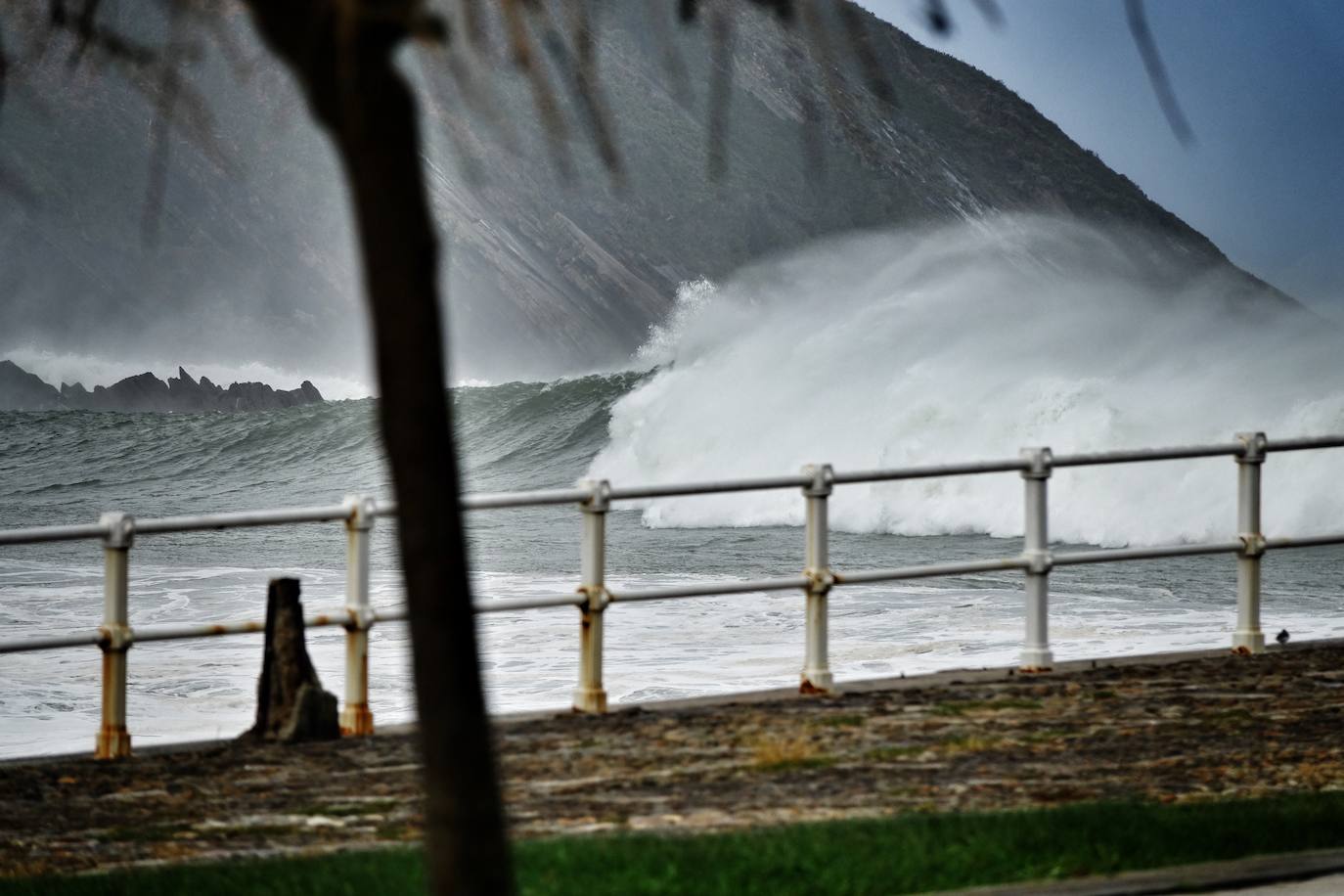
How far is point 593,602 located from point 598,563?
179mm

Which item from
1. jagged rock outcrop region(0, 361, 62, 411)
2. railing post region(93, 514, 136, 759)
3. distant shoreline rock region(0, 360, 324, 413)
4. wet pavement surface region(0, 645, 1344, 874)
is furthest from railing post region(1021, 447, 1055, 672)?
jagged rock outcrop region(0, 361, 62, 411)

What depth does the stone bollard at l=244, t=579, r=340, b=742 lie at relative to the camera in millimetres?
8773

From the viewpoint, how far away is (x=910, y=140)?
126625 mm

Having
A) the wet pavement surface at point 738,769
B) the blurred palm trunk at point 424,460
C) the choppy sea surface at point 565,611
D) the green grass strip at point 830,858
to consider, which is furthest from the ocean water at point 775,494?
the blurred palm trunk at point 424,460

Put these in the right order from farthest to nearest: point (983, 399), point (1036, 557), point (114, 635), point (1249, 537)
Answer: point (983, 399) < point (1249, 537) < point (1036, 557) < point (114, 635)

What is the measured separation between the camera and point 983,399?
4422cm

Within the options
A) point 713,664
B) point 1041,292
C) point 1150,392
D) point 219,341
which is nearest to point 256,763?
point 713,664

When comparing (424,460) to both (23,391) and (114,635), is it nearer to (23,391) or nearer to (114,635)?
(114,635)

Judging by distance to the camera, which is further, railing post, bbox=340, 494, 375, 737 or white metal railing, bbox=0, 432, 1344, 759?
railing post, bbox=340, 494, 375, 737

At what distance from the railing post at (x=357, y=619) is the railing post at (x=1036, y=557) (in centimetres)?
323

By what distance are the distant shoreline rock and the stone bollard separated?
74623mm

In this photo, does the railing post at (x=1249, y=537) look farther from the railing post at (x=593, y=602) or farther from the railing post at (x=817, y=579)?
the railing post at (x=593, y=602)

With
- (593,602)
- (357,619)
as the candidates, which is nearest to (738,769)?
(593,602)

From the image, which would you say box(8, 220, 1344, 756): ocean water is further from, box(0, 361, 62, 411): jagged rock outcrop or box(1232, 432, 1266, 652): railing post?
box(0, 361, 62, 411): jagged rock outcrop
